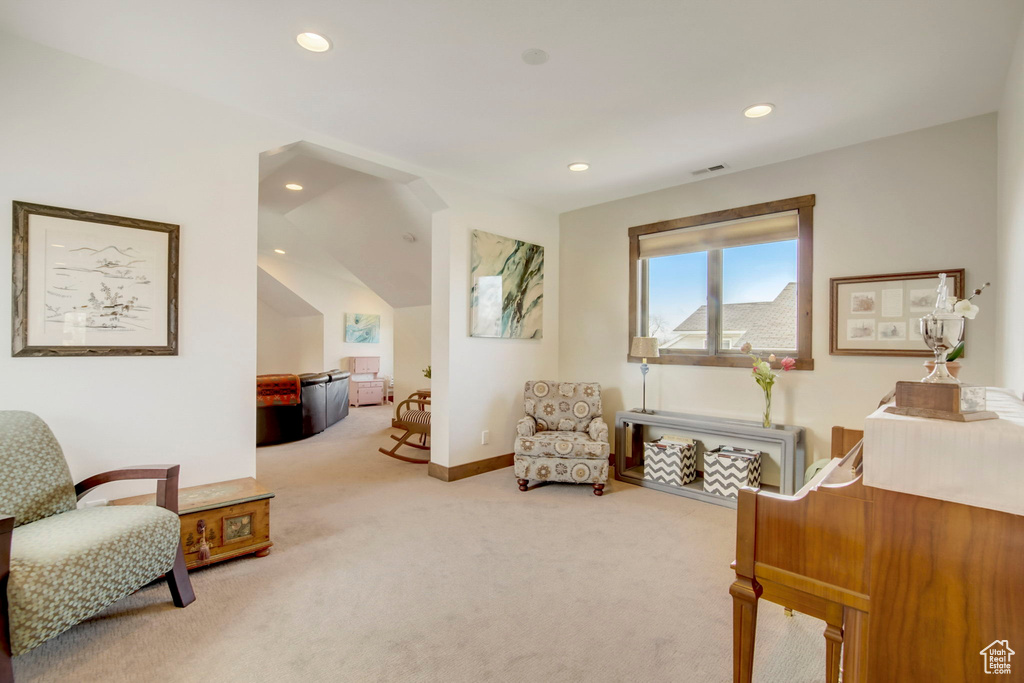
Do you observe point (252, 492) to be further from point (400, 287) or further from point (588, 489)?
point (400, 287)

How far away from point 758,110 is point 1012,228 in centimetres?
137

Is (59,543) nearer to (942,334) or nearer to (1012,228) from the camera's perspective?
(942,334)

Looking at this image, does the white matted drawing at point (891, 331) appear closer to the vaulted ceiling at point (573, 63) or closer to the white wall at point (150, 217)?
the vaulted ceiling at point (573, 63)

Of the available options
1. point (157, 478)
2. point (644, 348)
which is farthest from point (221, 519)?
point (644, 348)

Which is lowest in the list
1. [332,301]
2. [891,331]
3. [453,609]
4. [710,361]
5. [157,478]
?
[453,609]

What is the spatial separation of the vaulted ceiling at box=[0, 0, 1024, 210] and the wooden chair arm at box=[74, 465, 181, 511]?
2034 millimetres

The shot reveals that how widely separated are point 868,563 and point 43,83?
3.81m

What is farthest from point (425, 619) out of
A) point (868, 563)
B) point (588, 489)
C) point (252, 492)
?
point (588, 489)

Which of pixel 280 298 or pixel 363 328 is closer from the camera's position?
pixel 280 298

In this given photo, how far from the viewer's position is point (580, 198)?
4.61 metres

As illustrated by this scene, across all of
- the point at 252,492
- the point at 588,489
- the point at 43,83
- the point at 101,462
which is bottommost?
the point at 588,489

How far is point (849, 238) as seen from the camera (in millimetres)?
3318

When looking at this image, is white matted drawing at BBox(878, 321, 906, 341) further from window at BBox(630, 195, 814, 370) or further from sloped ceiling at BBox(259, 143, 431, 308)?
sloped ceiling at BBox(259, 143, 431, 308)

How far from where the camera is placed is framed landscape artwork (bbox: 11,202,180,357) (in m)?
2.22
